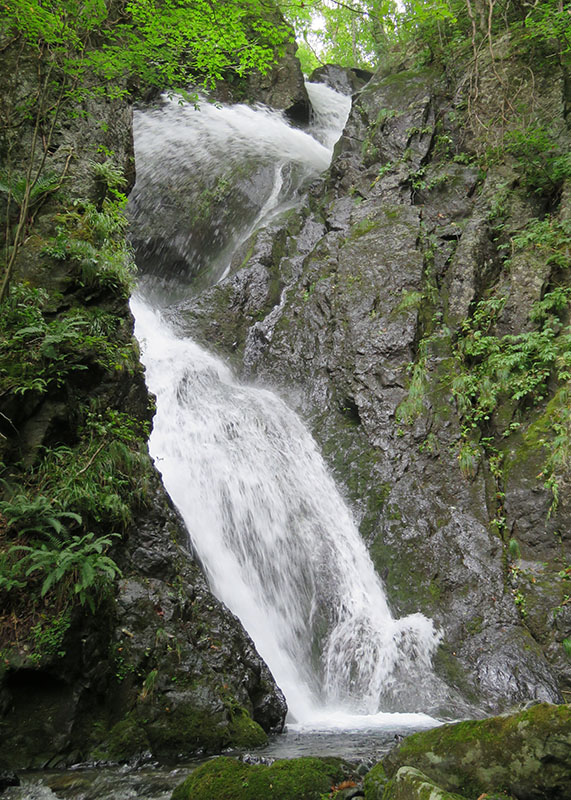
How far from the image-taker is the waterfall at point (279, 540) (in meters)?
6.41

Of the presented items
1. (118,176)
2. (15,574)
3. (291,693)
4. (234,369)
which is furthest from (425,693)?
(118,176)

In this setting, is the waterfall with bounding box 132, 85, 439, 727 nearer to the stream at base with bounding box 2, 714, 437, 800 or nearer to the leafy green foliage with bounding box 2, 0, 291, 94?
the stream at base with bounding box 2, 714, 437, 800

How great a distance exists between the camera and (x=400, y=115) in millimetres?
13305

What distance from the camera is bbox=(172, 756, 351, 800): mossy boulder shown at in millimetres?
2912

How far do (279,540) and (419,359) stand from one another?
13.7 feet

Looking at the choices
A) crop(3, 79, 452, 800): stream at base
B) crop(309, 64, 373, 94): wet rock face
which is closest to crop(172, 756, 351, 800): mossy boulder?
crop(3, 79, 452, 800): stream at base

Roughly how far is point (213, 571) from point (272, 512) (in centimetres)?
156

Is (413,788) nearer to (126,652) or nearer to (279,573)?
(126,652)

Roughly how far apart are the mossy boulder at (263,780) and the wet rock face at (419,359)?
3669mm

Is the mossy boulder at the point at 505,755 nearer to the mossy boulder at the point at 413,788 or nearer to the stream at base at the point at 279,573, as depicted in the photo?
the mossy boulder at the point at 413,788

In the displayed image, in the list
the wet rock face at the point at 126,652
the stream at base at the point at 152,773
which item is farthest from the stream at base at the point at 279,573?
the wet rock face at the point at 126,652

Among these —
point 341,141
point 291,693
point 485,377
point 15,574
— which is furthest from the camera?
point 341,141

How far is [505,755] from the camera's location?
2.46 meters

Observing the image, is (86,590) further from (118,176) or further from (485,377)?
(485,377)
